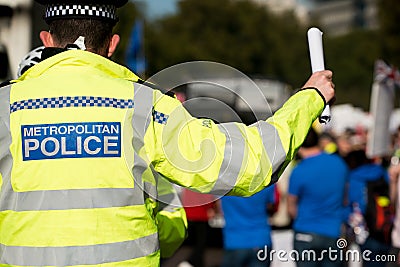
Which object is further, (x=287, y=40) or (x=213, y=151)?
(x=287, y=40)

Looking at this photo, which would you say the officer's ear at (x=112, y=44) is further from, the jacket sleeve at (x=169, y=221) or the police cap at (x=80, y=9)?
the jacket sleeve at (x=169, y=221)

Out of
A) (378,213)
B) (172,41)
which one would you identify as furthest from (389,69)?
(172,41)

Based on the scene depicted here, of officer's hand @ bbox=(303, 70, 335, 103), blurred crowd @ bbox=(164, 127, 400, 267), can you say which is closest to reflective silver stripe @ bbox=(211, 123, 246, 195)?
officer's hand @ bbox=(303, 70, 335, 103)

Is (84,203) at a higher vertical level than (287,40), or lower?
lower

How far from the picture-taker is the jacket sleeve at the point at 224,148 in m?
2.55

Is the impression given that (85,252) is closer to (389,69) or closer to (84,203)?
(84,203)

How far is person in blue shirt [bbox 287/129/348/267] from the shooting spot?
7.04 metres

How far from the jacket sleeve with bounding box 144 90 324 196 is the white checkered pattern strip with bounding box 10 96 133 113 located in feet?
0.39

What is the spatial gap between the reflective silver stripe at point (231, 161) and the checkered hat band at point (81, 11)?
23.1 inches

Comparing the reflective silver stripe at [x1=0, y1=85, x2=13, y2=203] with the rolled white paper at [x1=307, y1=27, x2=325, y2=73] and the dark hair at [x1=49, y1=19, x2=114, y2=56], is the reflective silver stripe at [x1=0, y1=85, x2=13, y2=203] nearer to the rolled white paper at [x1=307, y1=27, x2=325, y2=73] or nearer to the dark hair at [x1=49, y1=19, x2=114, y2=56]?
the dark hair at [x1=49, y1=19, x2=114, y2=56]

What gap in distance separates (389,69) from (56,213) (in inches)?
275

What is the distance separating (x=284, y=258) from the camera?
7703 mm

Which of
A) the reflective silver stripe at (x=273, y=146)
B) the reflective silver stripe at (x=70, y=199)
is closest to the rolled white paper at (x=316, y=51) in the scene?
the reflective silver stripe at (x=273, y=146)

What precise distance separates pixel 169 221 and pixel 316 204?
4.20 metres
